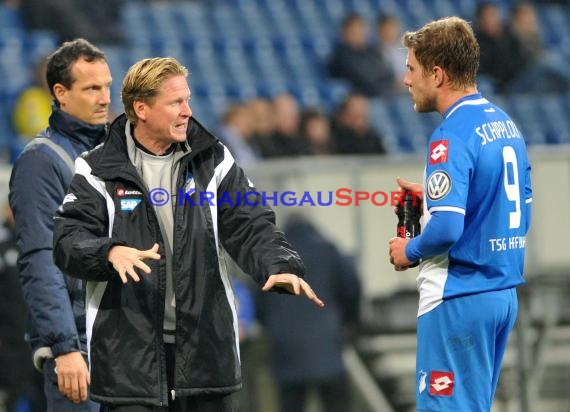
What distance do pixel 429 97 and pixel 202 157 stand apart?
33.9 inches

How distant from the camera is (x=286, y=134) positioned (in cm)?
1152

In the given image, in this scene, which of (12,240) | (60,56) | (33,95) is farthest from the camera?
(33,95)

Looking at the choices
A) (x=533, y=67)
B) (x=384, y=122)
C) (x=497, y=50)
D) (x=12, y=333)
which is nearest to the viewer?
(x=12, y=333)

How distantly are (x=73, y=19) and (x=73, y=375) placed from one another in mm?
9273

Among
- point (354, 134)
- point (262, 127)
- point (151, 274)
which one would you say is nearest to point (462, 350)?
point (151, 274)

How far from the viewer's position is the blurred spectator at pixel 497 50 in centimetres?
1481

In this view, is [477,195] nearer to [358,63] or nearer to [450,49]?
[450,49]

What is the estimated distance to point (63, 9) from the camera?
13.5 meters

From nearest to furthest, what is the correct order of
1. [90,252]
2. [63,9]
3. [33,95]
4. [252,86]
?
[90,252]
[33,95]
[63,9]
[252,86]

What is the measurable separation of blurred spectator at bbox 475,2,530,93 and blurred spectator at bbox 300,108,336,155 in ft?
13.4

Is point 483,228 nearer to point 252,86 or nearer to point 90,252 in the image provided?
point 90,252

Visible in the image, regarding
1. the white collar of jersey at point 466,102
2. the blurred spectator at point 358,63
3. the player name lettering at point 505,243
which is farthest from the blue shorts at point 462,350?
the blurred spectator at point 358,63

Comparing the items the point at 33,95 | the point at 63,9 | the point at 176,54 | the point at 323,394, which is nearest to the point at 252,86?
the point at 176,54

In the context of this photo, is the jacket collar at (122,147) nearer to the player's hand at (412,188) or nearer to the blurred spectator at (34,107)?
the player's hand at (412,188)
